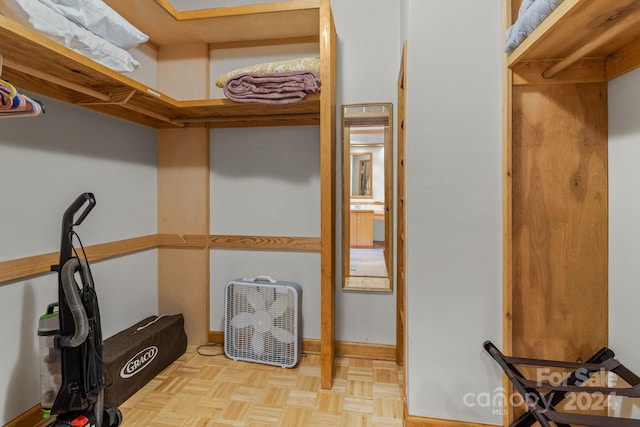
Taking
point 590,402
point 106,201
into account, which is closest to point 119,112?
point 106,201

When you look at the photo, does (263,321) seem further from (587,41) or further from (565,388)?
(587,41)

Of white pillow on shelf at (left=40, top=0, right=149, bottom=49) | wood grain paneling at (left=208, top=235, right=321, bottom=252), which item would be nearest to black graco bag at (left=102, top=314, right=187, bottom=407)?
wood grain paneling at (left=208, top=235, right=321, bottom=252)

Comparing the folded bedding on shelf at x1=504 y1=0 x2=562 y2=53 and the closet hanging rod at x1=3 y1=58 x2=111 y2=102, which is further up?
the folded bedding on shelf at x1=504 y1=0 x2=562 y2=53

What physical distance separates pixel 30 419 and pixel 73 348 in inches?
21.2

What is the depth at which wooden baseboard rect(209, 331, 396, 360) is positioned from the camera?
2.17m

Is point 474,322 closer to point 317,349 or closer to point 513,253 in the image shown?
point 513,253

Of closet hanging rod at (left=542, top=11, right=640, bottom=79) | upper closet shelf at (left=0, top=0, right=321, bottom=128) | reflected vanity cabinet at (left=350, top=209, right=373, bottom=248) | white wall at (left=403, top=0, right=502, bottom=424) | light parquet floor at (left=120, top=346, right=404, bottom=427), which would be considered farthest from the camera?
reflected vanity cabinet at (left=350, top=209, right=373, bottom=248)

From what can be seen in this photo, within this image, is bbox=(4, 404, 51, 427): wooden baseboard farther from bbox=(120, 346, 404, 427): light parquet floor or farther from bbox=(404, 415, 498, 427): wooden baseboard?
bbox=(404, 415, 498, 427): wooden baseboard

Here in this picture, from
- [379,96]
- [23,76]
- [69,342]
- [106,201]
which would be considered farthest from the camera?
[379,96]

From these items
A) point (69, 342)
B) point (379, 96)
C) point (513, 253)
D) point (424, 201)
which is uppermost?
point (379, 96)

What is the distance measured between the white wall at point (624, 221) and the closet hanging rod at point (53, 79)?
2.27 m

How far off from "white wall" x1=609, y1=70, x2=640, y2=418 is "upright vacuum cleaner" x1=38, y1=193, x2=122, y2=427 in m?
2.08

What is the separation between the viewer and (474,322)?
4.61ft

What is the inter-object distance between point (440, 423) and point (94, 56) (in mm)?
2252
